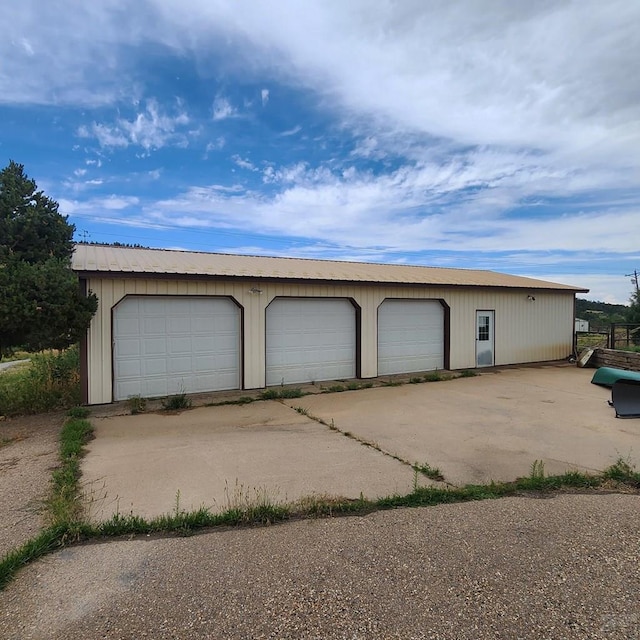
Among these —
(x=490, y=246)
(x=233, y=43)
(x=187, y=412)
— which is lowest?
(x=187, y=412)

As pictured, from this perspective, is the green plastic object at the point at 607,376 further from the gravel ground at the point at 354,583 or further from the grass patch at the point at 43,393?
the grass patch at the point at 43,393

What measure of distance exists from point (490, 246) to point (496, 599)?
82.0 feet

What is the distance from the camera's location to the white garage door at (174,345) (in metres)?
8.55

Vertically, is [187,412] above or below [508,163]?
below

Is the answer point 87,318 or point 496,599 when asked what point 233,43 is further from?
point 496,599

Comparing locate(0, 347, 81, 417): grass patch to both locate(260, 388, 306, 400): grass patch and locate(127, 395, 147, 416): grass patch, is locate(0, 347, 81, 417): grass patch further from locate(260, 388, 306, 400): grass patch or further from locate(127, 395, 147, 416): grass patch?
locate(260, 388, 306, 400): grass patch

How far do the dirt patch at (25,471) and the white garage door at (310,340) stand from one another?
455 cm

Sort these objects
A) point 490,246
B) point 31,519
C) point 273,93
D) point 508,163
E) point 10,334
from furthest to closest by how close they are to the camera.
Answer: point 490,246 → point 508,163 → point 273,93 → point 10,334 → point 31,519

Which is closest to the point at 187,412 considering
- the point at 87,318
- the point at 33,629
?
the point at 87,318

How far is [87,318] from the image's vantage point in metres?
7.48

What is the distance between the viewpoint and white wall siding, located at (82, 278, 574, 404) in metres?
8.18

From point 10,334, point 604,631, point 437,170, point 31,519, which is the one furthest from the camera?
point 437,170

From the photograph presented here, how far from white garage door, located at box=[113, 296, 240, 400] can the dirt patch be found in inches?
63.0

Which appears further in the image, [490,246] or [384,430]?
[490,246]
